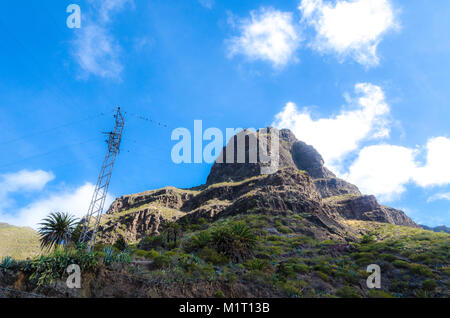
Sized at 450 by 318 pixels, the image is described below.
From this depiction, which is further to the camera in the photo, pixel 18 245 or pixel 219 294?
pixel 18 245

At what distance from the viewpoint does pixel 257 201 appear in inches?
2445

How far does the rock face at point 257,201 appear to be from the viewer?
2403 inches

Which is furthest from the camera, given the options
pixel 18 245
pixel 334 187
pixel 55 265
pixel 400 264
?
pixel 334 187

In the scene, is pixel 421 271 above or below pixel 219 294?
above

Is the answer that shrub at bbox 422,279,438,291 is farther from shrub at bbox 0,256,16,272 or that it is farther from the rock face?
shrub at bbox 0,256,16,272

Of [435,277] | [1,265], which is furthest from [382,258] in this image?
[1,265]

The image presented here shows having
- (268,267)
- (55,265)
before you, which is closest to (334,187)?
(268,267)

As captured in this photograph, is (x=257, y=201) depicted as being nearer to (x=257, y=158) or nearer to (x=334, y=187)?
(x=257, y=158)

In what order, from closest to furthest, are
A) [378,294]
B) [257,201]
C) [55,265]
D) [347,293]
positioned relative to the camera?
[55,265], [347,293], [378,294], [257,201]

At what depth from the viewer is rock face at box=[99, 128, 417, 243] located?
61.0m

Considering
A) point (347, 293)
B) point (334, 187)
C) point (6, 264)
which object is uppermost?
point (334, 187)

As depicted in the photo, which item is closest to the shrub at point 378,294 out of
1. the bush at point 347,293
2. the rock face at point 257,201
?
the bush at point 347,293

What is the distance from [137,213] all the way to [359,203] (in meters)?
94.6
